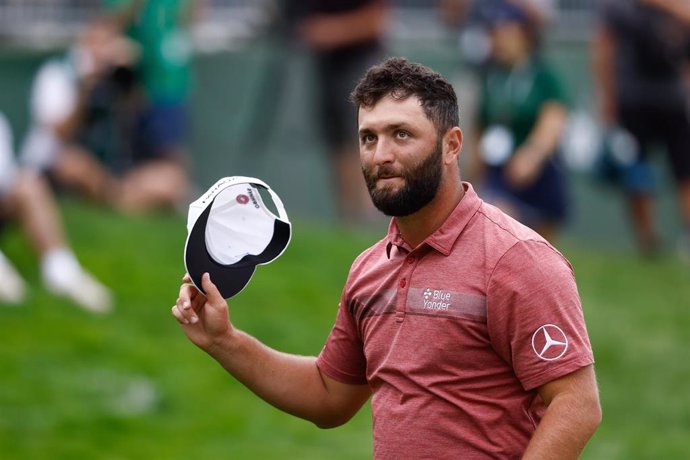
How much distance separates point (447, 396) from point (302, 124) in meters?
9.90

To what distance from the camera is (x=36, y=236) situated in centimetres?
876

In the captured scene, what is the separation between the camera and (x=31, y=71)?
1287cm

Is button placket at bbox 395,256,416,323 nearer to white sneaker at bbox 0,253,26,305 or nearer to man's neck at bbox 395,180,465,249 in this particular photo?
man's neck at bbox 395,180,465,249

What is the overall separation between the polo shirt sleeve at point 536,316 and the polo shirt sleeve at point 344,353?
0.59m

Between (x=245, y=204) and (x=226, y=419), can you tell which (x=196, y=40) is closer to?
(x=226, y=419)

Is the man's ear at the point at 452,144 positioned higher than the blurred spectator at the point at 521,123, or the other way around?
the man's ear at the point at 452,144

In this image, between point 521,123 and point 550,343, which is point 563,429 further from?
point 521,123

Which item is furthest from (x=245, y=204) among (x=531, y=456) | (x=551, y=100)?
(x=551, y=100)

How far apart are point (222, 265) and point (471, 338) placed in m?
0.77

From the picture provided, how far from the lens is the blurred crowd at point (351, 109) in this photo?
9945 millimetres

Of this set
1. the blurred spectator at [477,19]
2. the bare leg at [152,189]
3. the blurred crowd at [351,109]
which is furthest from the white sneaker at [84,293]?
the blurred spectator at [477,19]

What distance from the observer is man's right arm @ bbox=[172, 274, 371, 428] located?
156 inches

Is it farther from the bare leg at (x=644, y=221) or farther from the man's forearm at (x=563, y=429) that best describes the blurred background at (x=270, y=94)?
the man's forearm at (x=563, y=429)

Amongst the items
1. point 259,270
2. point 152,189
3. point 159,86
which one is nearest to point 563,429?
point 259,270
